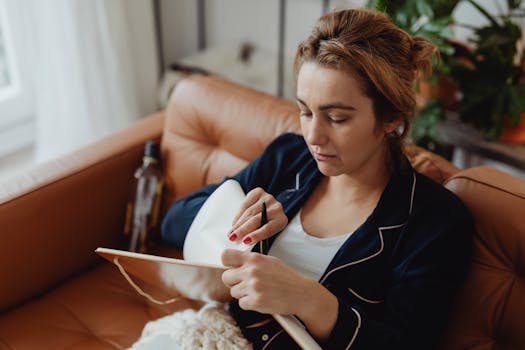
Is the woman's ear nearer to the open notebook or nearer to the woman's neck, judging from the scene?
the woman's neck

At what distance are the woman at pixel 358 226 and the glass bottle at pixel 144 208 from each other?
1.76ft

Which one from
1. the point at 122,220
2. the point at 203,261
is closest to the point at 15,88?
the point at 122,220

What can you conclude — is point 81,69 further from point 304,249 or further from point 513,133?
point 513,133

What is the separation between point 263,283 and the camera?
0.99 meters

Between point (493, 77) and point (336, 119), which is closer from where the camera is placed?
point (336, 119)

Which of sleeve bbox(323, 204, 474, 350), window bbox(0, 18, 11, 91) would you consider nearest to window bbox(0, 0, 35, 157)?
window bbox(0, 18, 11, 91)

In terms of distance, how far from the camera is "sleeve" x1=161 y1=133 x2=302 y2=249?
1389 mm

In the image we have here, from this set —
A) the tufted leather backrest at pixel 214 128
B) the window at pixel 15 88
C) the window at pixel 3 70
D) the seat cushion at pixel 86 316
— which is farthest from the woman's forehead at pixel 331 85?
the window at pixel 3 70

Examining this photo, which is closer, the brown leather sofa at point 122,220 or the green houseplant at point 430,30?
the brown leather sofa at point 122,220

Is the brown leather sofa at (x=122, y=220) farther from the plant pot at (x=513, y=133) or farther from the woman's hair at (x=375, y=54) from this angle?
the plant pot at (x=513, y=133)

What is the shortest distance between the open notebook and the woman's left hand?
0.07ft

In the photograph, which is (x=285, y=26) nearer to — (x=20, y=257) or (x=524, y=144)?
(x=524, y=144)

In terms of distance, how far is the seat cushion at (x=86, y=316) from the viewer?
1.41 meters

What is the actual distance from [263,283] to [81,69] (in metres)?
1.48
